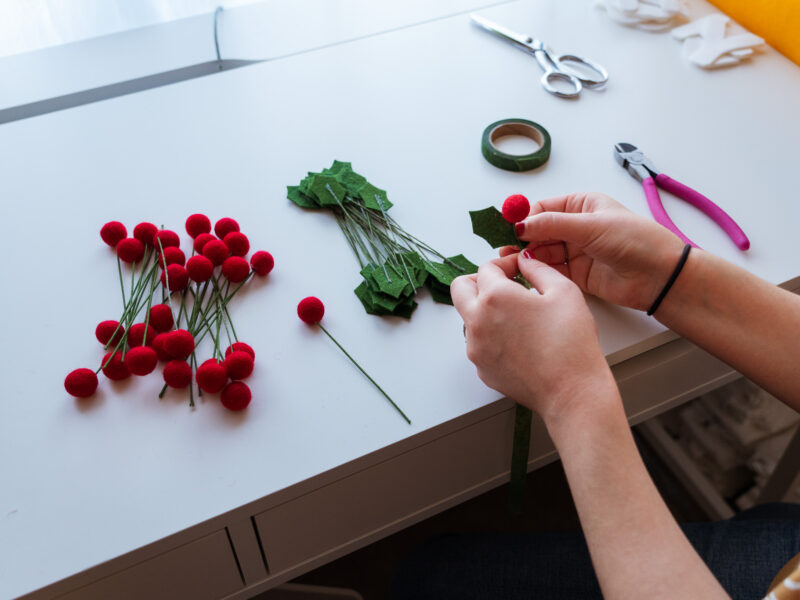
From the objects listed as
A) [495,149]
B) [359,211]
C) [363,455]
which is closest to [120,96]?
[359,211]

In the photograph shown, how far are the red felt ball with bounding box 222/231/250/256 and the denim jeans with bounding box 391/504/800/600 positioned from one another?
0.43 meters

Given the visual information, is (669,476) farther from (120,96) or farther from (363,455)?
(120,96)

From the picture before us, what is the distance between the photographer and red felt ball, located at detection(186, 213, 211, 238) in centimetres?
83

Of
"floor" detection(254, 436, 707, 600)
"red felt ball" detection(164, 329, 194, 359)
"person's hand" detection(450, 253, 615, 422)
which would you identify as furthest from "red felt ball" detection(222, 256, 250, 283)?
"floor" detection(254, 436, 707, 600)

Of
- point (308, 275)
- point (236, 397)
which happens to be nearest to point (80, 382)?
point (236, 397)

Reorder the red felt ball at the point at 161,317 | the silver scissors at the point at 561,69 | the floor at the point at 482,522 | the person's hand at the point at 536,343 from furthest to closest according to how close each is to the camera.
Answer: the floor at the point at 482,522, the silver scissors at the point at 561,69, the red felt ball at the point at 161,317, the person's hand at the point at 536,343

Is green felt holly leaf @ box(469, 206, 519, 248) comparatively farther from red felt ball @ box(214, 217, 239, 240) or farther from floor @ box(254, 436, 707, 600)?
floor @ box(254, 436, 707, 600)

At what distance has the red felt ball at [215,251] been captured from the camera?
0.80 metres

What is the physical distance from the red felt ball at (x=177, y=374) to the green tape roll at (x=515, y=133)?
0.47m

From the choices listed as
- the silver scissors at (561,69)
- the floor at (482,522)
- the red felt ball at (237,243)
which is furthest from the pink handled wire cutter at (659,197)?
the floor at (482,522)

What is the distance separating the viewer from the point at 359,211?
875 mm

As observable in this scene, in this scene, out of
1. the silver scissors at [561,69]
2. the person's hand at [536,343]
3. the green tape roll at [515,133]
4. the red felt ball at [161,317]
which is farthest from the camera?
the silver scissors at [561,69]

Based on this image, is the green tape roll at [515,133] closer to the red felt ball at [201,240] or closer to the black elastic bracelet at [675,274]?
the black elastic bracelet at [675,274]

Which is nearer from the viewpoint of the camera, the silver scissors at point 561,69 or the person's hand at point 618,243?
the person's hand at point 618,243
